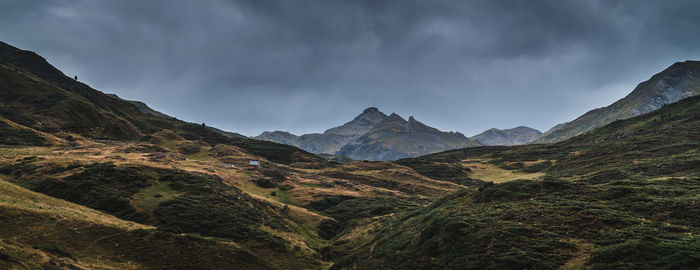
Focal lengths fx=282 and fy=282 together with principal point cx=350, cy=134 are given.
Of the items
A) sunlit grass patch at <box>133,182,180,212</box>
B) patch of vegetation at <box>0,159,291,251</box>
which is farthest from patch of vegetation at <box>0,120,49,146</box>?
sunlit grass patch at <box>133,182,180,212</box>

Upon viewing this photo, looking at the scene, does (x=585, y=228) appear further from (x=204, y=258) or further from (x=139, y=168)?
(x=139, y=168)

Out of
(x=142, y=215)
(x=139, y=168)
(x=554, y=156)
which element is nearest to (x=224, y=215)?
(x=142, y=215)

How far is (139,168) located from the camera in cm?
5503

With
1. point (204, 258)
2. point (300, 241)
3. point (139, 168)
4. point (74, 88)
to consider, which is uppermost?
point (74, 88)

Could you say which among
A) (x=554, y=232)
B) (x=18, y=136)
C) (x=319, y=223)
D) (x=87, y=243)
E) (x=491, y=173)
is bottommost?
(x=319, y=223)

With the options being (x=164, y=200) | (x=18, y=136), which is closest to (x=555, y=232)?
(x=164, y=200)

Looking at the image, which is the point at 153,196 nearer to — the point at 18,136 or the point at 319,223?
the point at 319,223

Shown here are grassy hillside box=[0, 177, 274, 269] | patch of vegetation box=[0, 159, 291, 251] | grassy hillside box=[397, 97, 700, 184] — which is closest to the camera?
grassy hillside box=[0, 177, 274, 269]

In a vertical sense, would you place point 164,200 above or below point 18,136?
below

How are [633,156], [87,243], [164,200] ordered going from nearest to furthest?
[87,243] < [164,200] < [633,156]

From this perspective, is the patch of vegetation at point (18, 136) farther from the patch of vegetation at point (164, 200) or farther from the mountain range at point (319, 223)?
the patch of vegetation at point (164, 200)

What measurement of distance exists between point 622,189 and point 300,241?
43330 mm

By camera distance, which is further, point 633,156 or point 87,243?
point 633,156

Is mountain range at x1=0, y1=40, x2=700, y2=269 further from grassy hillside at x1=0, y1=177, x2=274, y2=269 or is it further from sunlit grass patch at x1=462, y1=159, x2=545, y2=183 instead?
sunlit grass patch at x1=462, y1=159, x2=545, y2=183
